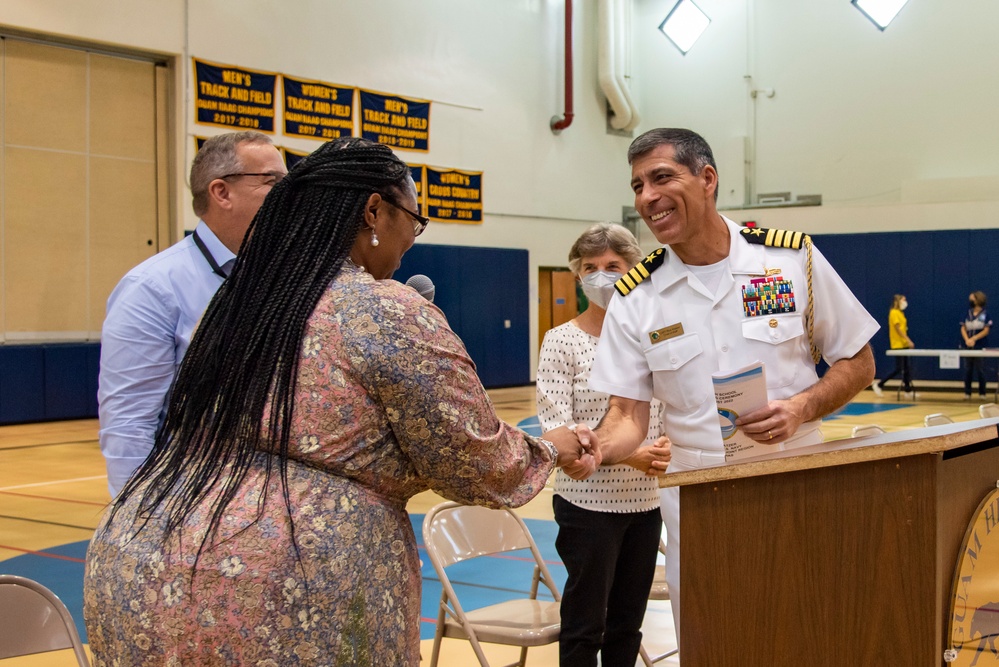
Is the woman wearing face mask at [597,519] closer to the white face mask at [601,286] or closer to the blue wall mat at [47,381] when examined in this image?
the white face mask at [601,286]

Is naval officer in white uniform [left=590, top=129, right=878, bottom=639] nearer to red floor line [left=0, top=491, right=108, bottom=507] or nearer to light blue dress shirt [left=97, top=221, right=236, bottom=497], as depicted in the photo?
light blue dress shirt [left=97, top=221, right=236, bottom=497]

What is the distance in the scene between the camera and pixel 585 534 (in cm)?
329

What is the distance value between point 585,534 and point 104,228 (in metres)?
12.8

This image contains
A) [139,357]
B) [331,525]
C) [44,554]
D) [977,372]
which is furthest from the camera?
[977,372]

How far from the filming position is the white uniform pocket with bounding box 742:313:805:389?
3.00 meters

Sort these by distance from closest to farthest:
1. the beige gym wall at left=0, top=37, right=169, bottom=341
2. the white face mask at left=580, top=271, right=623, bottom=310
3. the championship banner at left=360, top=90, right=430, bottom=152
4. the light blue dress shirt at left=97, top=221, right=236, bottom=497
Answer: the light blue dress shirt at left=97, top=221, right=236, bottom=497 → the white face mask at left=580, top=271, right=623, bottom=310 → the beige gym wall at left=0, top=37, right=169, bottom=341 → the championship banner at left=360, top=90, right=430, bottom=152

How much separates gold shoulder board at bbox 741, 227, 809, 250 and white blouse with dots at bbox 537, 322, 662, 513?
69 centimetres

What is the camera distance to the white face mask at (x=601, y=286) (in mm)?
3668

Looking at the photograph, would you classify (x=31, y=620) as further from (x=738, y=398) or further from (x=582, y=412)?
(x=738, y=398)

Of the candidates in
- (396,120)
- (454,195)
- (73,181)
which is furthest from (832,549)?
(454,195)

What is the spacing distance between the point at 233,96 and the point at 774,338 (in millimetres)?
13267

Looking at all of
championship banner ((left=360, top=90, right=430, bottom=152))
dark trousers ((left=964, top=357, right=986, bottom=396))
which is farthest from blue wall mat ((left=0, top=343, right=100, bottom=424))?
dark trousers ((left=964, top=357, right=986, bottom=396))

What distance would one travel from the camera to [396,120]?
17156mm

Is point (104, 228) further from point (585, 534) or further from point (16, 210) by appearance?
point (585, 534)
